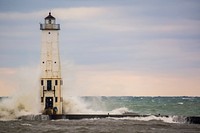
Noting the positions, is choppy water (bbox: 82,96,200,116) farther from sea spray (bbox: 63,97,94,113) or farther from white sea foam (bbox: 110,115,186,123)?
white sea foam (bbox: 110,115,186,123)

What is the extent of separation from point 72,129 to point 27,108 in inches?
454

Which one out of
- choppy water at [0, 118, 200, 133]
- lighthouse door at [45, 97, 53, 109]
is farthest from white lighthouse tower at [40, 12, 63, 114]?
choppy water at [0, 118, 200, 133]

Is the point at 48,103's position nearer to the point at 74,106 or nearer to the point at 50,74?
the point at 50,74

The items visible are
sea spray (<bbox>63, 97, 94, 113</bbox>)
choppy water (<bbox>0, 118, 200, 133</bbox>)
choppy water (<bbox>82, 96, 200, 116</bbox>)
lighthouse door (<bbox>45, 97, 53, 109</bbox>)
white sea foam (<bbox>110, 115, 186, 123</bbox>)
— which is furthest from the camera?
choppy water (<bbox>82, 96, 200, 116</bbox>)

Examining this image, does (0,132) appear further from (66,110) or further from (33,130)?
(66,110)

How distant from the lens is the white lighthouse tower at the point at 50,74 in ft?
154

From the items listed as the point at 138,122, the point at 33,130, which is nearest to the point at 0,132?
the point at 33,130

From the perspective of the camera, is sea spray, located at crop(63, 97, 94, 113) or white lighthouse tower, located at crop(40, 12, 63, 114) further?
sea spray, located at crop(63, 97, 94, 113)

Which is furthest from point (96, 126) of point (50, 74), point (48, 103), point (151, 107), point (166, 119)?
point (151, 107)

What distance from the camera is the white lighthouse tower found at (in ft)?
154

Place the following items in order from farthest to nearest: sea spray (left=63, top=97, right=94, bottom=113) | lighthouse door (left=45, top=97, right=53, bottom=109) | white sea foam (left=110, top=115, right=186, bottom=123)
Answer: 1. sea spray (left=63, top=97, right=94, bottom=113)
2. white sea foam (left=110, top=115, right=186, bottom=123)
3. lighthouse door (left=45, top=97, right=53, bottom=109)

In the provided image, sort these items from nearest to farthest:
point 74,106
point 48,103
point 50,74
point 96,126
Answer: point 96,126 < point 48,103 < point 50,74 < point 74,106

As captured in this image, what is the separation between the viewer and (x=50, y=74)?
155 ft

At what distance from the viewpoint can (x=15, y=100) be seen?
5231 cm
